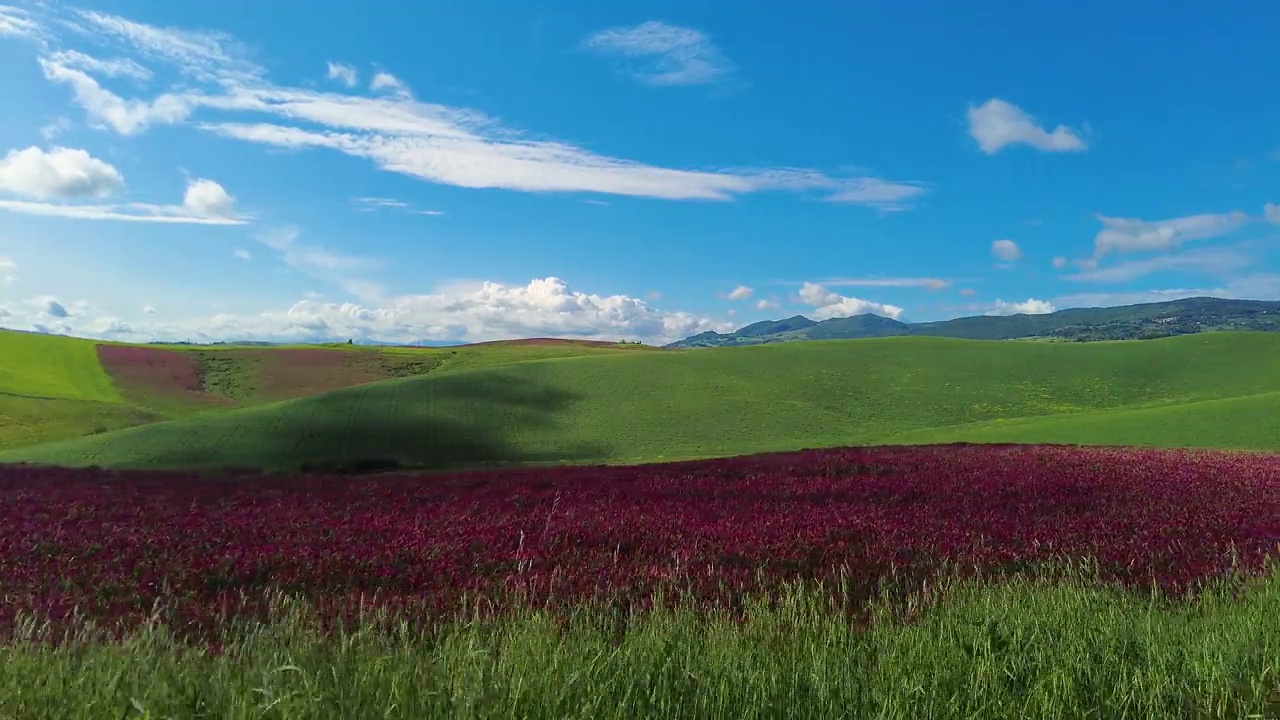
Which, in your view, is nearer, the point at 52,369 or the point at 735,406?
the point at 735,406

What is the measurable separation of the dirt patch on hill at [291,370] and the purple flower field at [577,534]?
6326 centimetres

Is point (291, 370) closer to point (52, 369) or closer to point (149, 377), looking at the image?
point (149, 377)

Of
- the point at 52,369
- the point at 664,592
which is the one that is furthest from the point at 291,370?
the point at 664,592

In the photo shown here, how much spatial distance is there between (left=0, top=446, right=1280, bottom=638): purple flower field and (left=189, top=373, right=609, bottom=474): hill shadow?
23816 millimetres

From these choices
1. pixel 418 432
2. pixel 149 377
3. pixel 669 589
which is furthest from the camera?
pixel 149 377

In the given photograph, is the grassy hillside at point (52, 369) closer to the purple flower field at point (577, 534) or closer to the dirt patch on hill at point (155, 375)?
the dirt patch on hill at point (155, 375)

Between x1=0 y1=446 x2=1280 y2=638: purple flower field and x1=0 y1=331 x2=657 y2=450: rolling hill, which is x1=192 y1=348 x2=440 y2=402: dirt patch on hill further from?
x1=0 y1=446 x2=1280 y2=638: purple flower field

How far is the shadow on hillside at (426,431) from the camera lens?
4231 cm

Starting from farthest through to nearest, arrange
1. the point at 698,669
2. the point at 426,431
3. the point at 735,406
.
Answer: the point at 735,406
the point at 426,431
the point at 698,669

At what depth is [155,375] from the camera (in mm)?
79312

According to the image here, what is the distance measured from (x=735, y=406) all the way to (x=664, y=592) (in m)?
48.1

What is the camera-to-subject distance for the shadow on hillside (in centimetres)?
4231

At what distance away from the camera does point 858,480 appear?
17391mm

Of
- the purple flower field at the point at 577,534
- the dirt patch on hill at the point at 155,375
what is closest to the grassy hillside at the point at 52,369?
the dirt patch on hill at the point at 155,375
